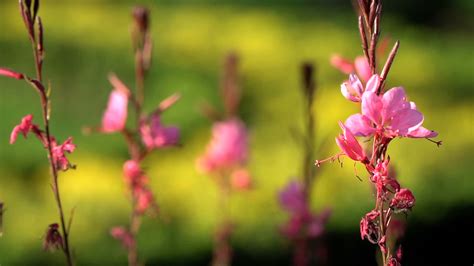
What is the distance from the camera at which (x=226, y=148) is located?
122 inches

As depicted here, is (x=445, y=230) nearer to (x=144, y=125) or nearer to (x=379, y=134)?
(x=144, y=125)

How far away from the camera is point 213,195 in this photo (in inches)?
221

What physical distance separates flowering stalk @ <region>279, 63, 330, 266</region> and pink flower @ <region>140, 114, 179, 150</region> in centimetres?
34

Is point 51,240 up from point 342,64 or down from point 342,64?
down

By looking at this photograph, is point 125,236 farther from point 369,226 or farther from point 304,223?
point 369,226

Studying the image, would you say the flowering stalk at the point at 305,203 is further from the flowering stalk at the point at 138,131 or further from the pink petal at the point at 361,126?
the pink petal at the point at 361,126

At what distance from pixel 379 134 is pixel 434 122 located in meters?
5.53

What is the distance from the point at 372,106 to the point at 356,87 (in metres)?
0.04

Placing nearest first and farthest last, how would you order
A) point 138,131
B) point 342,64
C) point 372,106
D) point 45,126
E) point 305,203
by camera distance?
point 372,106
point 45,126
point 342,64
point 138,131
point 305,203

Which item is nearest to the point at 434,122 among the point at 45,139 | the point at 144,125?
the point at 144,125

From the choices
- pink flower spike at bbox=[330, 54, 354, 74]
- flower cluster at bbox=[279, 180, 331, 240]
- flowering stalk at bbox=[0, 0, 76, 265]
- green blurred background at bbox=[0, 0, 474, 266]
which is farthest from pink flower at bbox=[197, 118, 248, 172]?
flowering stalk at bbox=[0, 0, 76, 265]

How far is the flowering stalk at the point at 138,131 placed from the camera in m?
1.99

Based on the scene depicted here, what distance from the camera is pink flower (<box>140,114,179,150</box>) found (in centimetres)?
201

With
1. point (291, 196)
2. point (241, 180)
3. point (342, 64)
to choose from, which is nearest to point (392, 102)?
point (342, 64)
